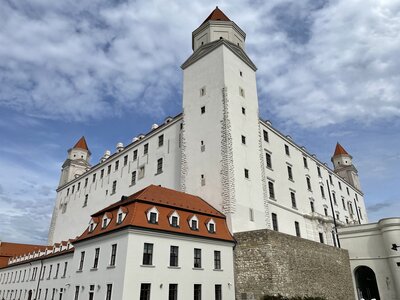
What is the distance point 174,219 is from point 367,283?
29357 millimetres

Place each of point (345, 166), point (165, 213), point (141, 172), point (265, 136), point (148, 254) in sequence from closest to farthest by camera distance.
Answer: point (148, 254), point (165, 213), point (265, 136), point (141, 172), point (345, 166)

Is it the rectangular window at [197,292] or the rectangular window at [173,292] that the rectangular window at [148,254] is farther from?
the rectangular window at [197,292]

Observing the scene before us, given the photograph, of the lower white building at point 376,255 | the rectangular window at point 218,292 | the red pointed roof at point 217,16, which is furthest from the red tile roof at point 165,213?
the red pointed roof at point 217,16

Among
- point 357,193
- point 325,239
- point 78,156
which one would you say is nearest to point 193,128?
point 325,239

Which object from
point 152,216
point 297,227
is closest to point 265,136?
point 297,227

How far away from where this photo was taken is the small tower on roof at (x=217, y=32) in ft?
119

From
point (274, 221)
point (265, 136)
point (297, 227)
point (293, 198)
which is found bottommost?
point (274, 221)

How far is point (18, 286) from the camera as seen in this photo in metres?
40.6

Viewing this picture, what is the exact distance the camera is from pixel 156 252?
21.1 metres

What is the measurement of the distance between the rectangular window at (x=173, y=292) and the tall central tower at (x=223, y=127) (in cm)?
748

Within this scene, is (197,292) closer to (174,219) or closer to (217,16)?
(174,219)

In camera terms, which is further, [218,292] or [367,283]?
[367,283]

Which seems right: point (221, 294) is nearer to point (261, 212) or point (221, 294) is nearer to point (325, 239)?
point (261, 212)

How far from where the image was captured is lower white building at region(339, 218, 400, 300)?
32.7 meters
